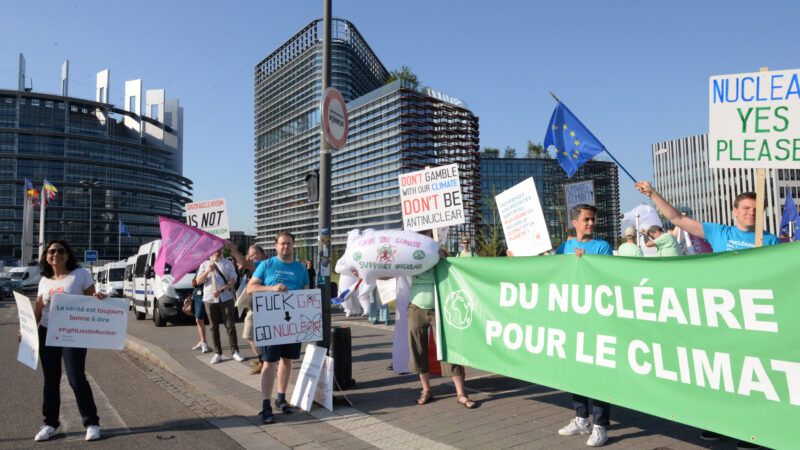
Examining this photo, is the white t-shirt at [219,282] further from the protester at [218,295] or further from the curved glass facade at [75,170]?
the curved glass facade at [75,170]

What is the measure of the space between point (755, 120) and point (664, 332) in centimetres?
187

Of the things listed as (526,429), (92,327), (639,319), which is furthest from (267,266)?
(639,319)

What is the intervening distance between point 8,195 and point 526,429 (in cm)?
13031

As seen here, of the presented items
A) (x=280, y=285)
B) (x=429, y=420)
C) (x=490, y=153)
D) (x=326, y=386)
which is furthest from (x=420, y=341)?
(x=490, y=153)

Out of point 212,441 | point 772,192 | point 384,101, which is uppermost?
point 384,101

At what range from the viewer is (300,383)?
235 inches

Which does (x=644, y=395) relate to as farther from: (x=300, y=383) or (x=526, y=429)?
(x=300, y=383)

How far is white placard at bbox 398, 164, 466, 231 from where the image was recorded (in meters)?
7.30

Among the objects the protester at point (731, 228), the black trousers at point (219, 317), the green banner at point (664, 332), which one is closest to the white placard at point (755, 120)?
the protester at point (731, 228)

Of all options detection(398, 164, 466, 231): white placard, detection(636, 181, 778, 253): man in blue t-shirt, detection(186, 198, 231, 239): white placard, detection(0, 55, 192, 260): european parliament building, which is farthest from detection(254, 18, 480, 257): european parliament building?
detection(636, 181, 778, 253): man in blue t-shirt

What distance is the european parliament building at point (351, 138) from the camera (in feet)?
294

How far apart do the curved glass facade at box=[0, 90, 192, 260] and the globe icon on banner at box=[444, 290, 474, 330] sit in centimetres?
11195

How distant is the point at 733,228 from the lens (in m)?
4.69

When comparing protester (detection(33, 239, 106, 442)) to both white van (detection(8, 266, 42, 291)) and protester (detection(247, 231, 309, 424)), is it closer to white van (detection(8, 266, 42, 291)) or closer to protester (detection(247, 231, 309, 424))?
protester (detection(247, 231, 309, 424))
